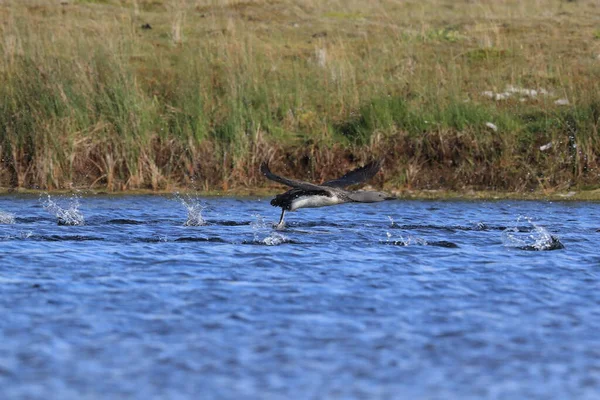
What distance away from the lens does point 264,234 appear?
39.8 ft

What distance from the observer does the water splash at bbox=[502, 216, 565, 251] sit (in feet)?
37.2

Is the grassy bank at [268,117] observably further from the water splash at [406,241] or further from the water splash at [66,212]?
the water splash at [406,241]

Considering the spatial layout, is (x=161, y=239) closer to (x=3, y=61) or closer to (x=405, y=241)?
(x=405, y=241)

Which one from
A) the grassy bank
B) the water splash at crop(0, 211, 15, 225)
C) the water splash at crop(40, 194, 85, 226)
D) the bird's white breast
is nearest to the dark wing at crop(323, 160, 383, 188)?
the bird's white breast

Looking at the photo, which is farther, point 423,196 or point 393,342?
point 423,196

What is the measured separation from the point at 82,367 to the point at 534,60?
14322mm

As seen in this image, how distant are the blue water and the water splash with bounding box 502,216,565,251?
57 mm

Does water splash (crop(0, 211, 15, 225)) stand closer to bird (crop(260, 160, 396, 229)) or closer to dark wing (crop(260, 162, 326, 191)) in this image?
bird (crop(260, 160, 396, 229))

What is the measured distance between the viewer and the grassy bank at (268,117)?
1552 centimetres

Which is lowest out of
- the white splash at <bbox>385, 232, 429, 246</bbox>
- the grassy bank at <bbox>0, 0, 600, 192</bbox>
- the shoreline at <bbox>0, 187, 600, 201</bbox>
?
the white splash at <bbox>385, 232, 429, 246</bbox>

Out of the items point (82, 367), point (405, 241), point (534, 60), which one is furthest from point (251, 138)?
point (82, 367)

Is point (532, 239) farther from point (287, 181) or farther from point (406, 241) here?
point (287, 181)

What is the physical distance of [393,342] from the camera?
7277 mm

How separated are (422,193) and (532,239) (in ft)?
12.9
